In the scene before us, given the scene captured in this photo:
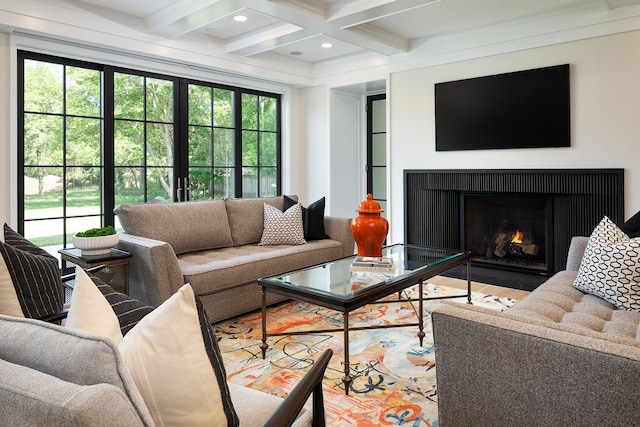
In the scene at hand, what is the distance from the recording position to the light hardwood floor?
407 cm

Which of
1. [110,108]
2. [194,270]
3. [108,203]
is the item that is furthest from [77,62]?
[194,270]

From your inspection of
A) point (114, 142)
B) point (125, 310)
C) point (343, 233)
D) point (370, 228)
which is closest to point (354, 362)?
point (370, 228)

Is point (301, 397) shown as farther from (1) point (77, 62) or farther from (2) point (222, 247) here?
(1) point (77, 62)

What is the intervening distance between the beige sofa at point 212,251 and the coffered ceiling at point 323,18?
1.59 metres

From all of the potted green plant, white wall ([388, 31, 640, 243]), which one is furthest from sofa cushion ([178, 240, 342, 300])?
white wall ([388, 31, 640, 243])

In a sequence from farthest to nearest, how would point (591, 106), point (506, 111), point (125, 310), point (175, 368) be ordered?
point (506, 111), point (591, 106), point (125, 310), point (175, 368)

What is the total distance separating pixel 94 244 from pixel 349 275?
1.66 meters

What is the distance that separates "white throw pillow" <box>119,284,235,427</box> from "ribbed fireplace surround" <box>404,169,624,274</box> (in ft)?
13.2

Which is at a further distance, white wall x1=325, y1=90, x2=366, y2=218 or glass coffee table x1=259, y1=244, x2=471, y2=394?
white wall x1=325, y1=90, x2=366, y2=218

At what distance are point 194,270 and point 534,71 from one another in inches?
137

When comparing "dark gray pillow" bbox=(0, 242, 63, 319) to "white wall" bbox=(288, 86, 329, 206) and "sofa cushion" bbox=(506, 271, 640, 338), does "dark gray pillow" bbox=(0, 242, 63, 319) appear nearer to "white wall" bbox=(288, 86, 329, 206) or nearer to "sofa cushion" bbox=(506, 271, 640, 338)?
"sofa cushion" bbox=(506, 271, 640, 338)

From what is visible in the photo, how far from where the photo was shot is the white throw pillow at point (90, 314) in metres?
1.01

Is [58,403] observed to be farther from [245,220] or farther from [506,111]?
[506,111]

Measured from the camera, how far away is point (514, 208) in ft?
15.8
